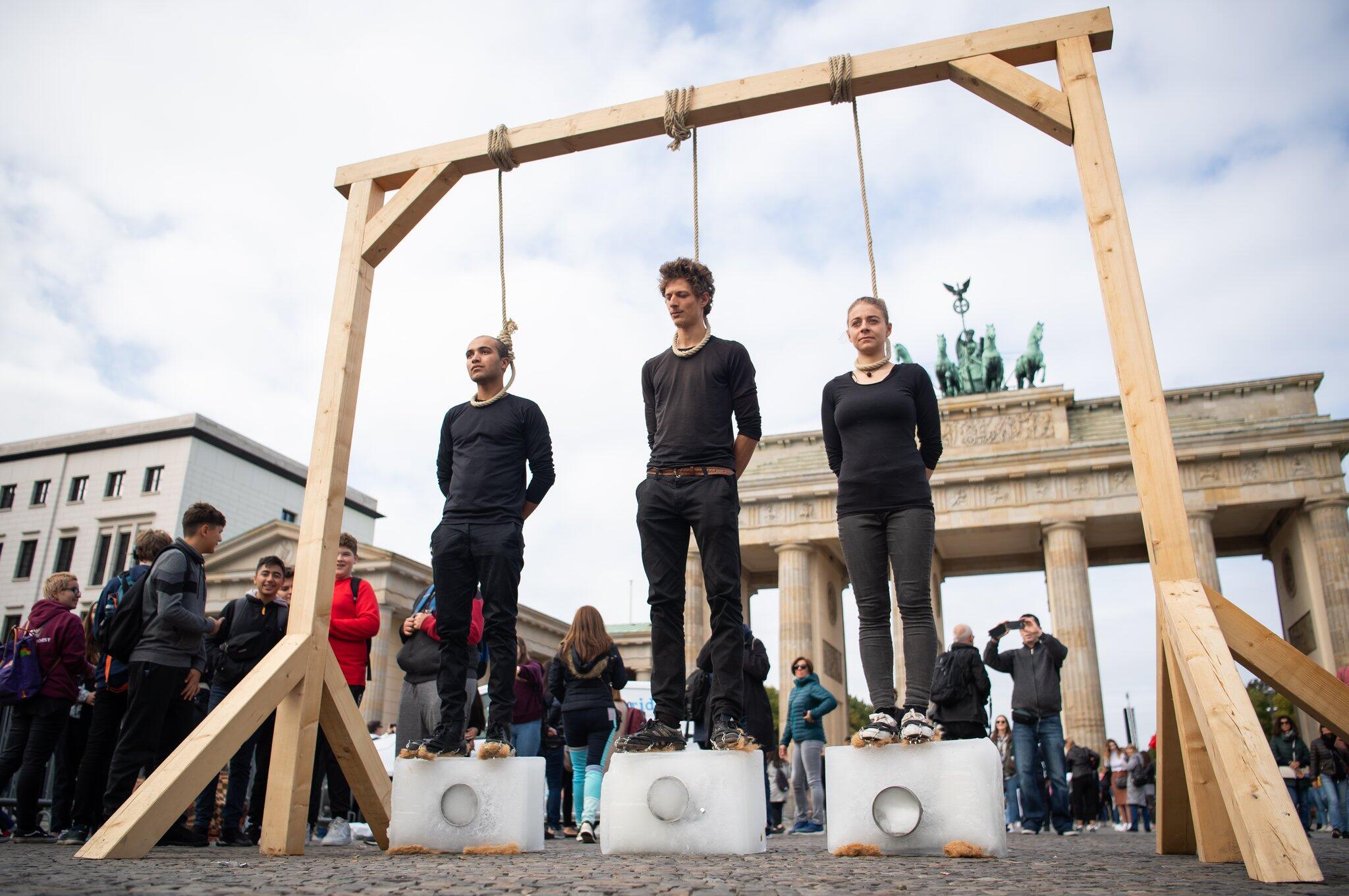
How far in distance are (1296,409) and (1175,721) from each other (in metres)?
35.0

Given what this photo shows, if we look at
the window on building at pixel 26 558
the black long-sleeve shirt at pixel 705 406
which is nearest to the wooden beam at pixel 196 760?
the black long-sleeve shirt at pixel 705 406

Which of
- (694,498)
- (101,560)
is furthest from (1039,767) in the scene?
(101,560)

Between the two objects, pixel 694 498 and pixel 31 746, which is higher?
pixel 694 498

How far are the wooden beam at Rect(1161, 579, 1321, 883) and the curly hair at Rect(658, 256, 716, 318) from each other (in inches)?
113

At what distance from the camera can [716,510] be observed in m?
5.10

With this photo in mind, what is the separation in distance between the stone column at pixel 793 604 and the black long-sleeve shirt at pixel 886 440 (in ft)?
96.5

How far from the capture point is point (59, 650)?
23.8 ft

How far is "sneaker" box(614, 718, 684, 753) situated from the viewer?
4902 millimetres

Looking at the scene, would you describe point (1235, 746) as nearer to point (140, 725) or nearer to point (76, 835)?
point (140, 725)

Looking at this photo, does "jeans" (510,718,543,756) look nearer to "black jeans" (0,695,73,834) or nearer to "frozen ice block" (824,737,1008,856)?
"black jeans" (0,695,73,834)

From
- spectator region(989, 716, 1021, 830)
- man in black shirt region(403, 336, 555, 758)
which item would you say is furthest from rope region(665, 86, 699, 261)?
spectator region(989, 716, 1021, 830)

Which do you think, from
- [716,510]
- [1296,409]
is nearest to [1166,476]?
[716,510]

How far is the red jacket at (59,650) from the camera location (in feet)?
23.6

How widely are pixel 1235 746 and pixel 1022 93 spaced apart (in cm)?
366
